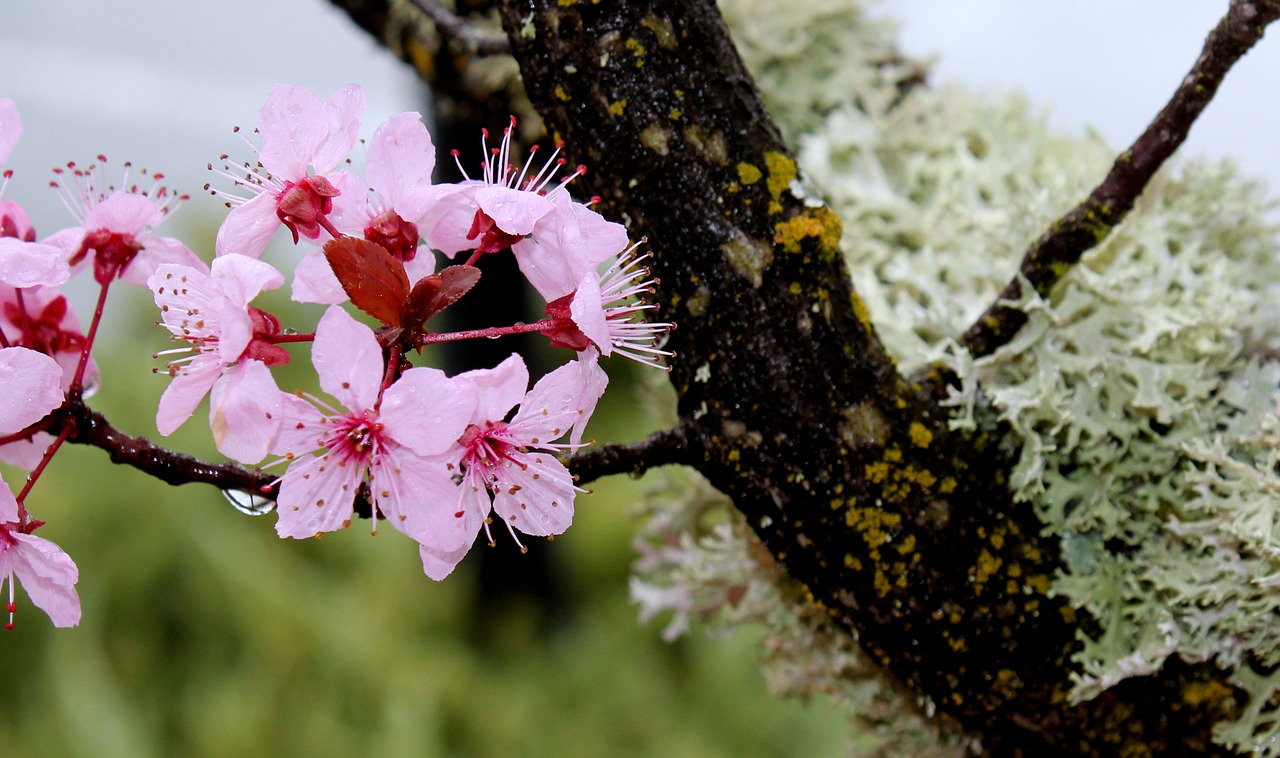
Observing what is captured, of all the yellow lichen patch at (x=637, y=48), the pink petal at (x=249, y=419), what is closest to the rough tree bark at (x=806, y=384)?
the yellow lichen patch at (x=637, y=48)

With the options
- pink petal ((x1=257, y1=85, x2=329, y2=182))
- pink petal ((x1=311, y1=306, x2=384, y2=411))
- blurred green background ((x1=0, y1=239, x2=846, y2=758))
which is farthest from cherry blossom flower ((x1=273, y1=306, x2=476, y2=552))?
blurred green background ((x1=0, y1=239, x2=846, y2=758))

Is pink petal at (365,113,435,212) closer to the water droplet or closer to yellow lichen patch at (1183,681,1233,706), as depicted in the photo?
the water droplet

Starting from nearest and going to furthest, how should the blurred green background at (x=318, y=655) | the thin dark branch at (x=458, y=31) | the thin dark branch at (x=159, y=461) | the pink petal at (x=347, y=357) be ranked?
the pink petal at (x=347, y=357) < the thin dark branch at (x=159, y=461) < the thin dark branch at (x=458, y=31) < the blurred green background at (x=318, y=655)

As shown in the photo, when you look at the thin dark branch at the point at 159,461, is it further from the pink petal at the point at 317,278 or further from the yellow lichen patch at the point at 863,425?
the yellow lichen patch at the point at 863,425

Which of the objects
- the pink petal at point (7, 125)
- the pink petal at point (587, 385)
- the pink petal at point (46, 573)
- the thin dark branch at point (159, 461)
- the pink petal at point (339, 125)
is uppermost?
the pink petal at point (339, 125)

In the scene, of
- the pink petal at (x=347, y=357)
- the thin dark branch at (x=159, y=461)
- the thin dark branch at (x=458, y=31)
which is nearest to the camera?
the pink petal at (x=347, y=357)

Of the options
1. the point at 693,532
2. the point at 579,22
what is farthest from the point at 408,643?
the point at 579,22

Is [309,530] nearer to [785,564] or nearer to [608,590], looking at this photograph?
[785,564]

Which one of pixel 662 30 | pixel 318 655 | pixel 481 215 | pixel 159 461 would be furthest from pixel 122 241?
pixel 318 655
